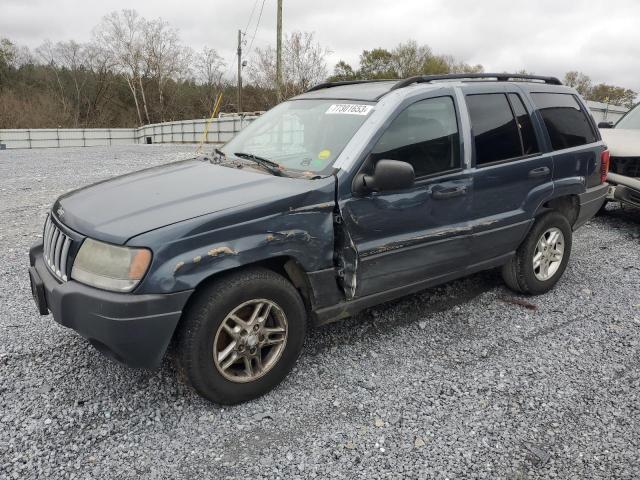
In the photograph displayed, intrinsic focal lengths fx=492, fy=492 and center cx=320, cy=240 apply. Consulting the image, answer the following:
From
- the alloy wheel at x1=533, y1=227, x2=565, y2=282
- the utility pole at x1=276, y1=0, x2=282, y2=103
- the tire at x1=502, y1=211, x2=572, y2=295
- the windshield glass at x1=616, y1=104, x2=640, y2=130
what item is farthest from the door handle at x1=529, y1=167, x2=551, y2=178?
the utility pole at x1=276, y1=0, x2=282, y2=103

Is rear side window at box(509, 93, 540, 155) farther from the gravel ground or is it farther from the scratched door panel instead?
the gravel ground

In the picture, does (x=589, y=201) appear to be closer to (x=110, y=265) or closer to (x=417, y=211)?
(x=417, y=211)

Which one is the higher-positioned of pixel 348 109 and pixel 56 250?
pixel 348 109

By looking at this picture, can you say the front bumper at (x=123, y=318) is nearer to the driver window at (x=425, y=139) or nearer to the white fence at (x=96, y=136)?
the driver window at (x=425, y=139)

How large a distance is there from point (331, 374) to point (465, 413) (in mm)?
840

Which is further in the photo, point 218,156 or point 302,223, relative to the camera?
point 218,156

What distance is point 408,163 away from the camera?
10.2ft

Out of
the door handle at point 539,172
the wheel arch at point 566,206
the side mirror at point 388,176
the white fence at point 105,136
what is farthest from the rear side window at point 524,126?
the white fence at point 105,136

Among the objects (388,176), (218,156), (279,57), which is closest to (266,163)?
(218,156)

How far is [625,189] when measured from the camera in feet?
20.8

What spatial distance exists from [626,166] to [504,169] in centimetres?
388

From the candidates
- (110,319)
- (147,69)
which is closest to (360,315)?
(110,319)

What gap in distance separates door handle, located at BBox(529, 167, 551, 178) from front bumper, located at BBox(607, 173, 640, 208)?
2985 mm

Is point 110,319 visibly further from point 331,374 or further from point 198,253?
point 331,374
